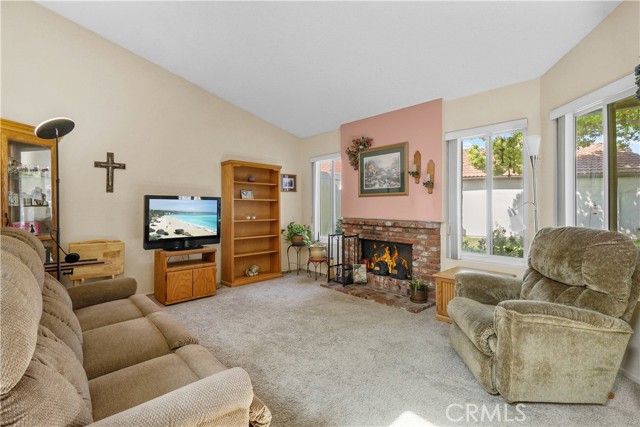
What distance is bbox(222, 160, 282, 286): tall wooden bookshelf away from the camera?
4.81 m

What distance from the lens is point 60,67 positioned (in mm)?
3545

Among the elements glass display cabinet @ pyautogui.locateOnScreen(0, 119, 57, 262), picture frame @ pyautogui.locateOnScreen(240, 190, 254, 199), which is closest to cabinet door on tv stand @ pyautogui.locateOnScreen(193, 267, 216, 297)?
picture frame @ pyautogui.locateOnScreen(240, 190, 254, 199)

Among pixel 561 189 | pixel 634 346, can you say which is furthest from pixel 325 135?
pixel 634 346

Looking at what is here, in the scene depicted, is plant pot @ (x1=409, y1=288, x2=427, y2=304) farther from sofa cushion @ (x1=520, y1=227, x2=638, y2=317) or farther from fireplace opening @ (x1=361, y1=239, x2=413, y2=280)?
sofa cushion @ (x1=520, y1=227, x2=638, y2=317)

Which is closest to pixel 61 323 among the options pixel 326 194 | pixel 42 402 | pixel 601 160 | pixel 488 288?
pixel 42 402

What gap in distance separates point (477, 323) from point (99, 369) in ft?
7.24

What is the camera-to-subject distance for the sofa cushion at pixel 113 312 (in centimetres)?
209

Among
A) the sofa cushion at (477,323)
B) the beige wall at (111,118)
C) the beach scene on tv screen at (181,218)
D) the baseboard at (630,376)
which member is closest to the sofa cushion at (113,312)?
the beach scene on tv screen at (181,218)

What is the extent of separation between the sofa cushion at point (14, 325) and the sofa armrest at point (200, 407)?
0.29 meters

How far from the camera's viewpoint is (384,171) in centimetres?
458

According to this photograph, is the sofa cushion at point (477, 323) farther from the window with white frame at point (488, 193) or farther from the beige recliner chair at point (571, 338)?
the window with white frame at point (488, 193)

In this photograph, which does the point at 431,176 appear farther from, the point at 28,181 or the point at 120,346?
the point at 28,181

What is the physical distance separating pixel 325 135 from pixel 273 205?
5.20 ft

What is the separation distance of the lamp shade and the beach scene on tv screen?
3980 millimetres
